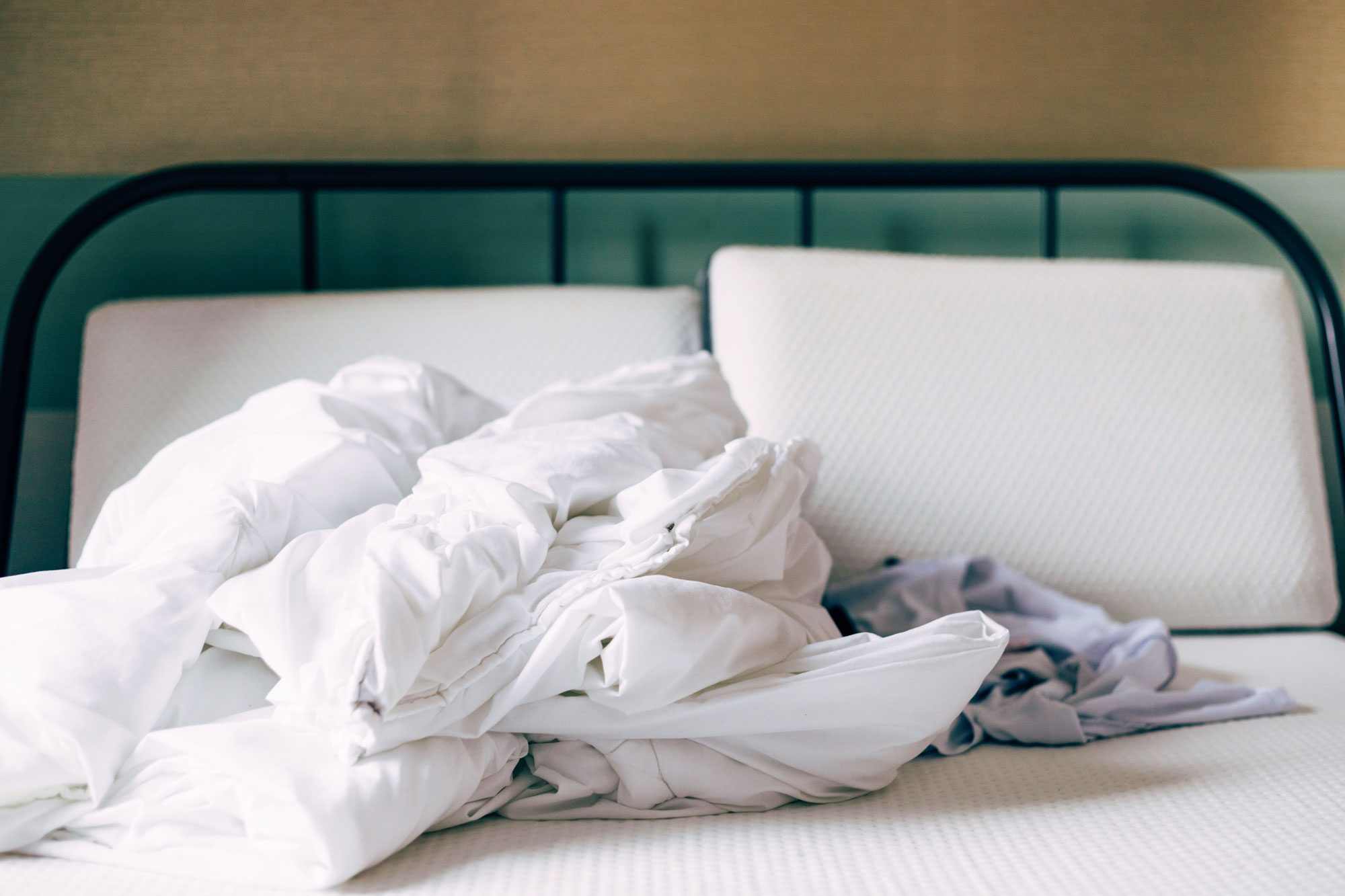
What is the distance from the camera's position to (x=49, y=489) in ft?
4.60

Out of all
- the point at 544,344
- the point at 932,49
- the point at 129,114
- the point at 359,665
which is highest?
the point at 932,49

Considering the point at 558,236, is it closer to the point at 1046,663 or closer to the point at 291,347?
the point at 291,347

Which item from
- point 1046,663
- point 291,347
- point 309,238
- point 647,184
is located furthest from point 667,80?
point 1046,663

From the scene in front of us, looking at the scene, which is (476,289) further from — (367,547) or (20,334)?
(367,547)

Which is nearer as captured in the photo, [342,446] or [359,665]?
[359,665]

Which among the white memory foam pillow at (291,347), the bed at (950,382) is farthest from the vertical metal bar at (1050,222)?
the white memory foam pillow at (291,347)

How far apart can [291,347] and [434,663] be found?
740mm

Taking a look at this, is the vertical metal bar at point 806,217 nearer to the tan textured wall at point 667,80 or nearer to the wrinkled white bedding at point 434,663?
the tan textured wall at point 667,80

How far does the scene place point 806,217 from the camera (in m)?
1.45

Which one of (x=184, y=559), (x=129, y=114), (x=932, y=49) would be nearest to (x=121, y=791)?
(x=184, y=559)

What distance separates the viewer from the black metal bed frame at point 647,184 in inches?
49.9

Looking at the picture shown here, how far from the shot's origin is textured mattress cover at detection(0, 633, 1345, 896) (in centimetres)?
56

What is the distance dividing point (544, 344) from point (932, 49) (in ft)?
2.57

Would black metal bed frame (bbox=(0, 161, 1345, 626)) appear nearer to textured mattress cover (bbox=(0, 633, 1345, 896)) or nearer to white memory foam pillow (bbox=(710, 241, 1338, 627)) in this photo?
white memory foam pillow (bbox=(710, 241, 1338, 627))
